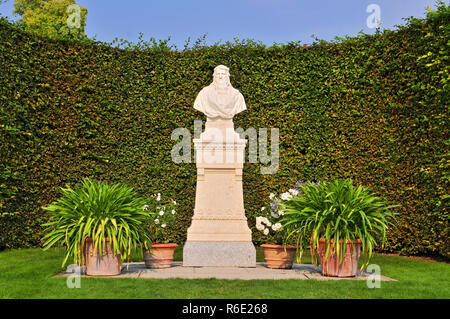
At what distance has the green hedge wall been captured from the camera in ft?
29.7

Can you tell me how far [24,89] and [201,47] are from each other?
3932 mm

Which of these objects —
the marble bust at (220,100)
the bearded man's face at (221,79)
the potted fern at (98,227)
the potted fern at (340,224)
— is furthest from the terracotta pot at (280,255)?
the bearded man's face at (221,79)

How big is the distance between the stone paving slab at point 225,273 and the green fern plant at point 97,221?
1.57 feet

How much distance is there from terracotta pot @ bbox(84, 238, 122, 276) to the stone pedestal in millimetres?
1456

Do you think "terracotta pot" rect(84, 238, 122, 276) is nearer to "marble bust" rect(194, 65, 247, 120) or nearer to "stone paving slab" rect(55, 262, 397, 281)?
"stone paving slab" rect(55, 262, 397, 281)

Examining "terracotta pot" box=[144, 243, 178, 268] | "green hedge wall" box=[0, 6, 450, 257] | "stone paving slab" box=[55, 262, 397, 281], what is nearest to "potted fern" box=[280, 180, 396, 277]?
"stone paving slab" box=[55, 262, 397, 281]

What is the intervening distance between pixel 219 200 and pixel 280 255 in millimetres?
1355

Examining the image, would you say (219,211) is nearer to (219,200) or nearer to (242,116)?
(219,200)

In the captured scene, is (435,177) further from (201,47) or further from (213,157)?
(201,47)

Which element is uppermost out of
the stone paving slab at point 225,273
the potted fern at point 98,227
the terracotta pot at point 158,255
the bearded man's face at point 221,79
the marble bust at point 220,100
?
the bearded man's face at point 221,79

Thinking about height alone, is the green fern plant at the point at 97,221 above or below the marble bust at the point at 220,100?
below

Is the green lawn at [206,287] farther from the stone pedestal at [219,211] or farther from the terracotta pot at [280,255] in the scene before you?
the stone pedestal at [219,211]

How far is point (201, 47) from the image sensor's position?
10656 millimetres

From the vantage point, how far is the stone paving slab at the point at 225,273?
249 inches
